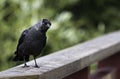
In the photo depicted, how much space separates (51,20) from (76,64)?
8.56 ft

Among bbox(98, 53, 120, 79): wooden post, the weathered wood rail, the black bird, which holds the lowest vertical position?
bbox(98, 53, 120, 79): wooden post

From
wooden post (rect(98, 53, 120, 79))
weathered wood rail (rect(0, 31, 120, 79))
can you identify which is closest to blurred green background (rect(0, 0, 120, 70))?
wooden post (rect(98, 53, 120, 79))

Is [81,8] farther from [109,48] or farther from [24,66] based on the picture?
[24,66]

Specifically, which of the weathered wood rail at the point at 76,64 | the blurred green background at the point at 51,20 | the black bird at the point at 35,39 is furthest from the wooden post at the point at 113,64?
the black bird at the point at 35,39

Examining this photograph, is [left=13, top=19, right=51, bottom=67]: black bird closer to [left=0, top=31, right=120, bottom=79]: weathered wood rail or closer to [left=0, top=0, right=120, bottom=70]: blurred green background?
[left=0, top=31, right=120, bottom=79]: weathered wood rail

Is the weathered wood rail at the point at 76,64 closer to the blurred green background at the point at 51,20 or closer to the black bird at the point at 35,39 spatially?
the black bird at the point at 35,39

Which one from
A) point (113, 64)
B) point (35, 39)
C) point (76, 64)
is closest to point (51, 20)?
point (113, 64)

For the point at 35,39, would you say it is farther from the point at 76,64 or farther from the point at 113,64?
the point at 113,64

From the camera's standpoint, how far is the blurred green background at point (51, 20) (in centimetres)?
469

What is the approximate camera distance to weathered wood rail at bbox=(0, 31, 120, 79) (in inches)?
76.0

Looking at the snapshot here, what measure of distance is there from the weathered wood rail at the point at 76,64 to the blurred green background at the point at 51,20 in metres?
1.34

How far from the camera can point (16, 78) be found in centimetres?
182

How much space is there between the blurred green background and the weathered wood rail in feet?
4.39

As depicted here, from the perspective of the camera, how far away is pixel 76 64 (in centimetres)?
232
